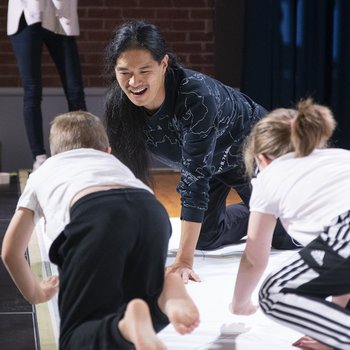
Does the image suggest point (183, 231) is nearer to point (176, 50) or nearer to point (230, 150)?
point (230, 150)

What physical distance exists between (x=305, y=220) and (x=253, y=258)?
0.16m

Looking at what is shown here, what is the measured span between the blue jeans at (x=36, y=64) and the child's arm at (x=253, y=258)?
8.47 feet

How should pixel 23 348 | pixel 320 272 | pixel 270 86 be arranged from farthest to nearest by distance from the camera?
1. pixel 270 86
2. pixel 23 348
3. pixel 320 272

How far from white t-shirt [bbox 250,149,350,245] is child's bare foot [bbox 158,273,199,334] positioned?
11.5 inches

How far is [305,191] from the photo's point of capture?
201 centimetres

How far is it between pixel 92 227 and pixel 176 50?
12.4 feet

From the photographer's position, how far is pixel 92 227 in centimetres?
185

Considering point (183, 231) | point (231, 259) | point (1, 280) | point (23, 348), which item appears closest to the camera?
point (23, 348)

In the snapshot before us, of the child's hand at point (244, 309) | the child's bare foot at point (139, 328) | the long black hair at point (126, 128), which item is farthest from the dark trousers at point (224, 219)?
the child's bare foot at point (139, 328)

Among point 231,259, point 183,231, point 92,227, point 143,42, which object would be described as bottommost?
point 231,259

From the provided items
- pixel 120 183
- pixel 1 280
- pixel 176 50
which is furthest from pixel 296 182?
pixel 176 50

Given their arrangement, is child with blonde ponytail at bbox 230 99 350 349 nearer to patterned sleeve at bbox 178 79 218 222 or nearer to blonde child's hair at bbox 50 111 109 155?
blonde child's hair at bbox 50 111 109 155

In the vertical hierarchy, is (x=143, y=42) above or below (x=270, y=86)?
above

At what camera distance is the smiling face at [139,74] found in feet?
8.30
